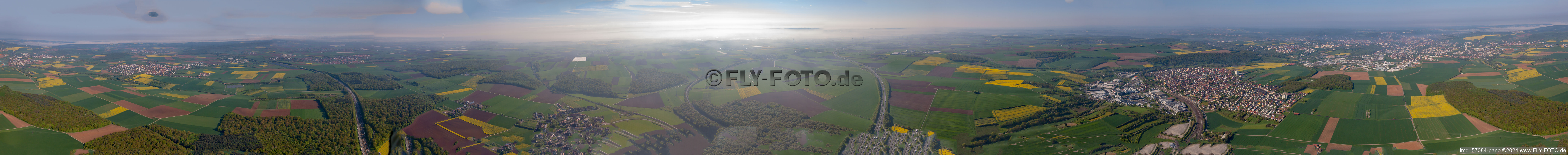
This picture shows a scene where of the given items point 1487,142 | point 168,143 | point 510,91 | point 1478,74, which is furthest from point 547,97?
point 1478,74

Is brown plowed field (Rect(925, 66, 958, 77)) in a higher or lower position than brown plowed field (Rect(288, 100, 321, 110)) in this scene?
higher

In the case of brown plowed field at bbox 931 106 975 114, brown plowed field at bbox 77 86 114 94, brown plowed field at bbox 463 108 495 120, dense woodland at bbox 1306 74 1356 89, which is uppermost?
dense woodland at bbox 1306 74 1356 89

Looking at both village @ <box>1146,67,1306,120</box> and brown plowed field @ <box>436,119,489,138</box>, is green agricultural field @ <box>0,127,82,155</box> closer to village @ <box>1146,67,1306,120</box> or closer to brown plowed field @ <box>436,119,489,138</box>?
brown plowed field @ <box>436,119,489,138</box>

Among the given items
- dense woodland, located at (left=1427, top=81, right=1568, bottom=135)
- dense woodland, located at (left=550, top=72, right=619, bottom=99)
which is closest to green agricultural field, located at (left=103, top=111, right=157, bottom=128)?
dense woodland, located at (left=550, top=72, right=619, bottom=99)

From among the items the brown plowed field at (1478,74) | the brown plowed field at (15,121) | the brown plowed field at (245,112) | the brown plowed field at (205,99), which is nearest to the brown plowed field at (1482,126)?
the brown plowed field at (1478,74)

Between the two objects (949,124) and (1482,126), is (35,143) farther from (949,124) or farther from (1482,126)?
(1482,126)
